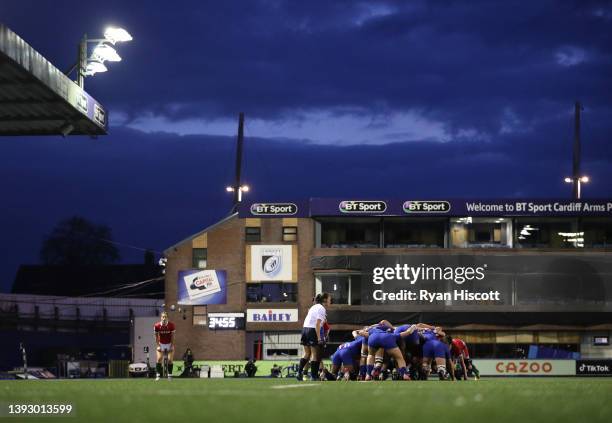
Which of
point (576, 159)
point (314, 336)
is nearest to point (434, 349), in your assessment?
point (314, 336)

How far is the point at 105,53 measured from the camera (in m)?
31.5

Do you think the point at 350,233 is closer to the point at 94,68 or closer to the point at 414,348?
the point at 94,68

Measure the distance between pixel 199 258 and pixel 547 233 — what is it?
75.5ft

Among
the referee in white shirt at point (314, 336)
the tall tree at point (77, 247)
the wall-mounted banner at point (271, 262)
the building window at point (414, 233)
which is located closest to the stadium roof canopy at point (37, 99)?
the referee in white shirt at point (314, 336)

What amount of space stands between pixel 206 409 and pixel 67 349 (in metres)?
95.4

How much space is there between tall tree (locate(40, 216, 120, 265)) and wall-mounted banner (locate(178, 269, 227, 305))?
62.6 metres

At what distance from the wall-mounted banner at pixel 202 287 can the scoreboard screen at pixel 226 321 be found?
0.93m

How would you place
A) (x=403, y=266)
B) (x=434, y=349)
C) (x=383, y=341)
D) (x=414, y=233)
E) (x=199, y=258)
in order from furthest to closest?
(x=199, y=258) < (x=414, y=233) < (x=403, y=266) < (x=434, y=349) < (x=383, y=341)

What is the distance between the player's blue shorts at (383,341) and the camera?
78.0 feet

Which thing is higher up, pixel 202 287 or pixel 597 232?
pixel 597 232

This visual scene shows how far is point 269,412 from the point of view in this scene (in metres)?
8.27

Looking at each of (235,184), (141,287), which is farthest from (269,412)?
(141,287)

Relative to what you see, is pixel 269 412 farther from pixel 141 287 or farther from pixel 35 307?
pixel 141 287

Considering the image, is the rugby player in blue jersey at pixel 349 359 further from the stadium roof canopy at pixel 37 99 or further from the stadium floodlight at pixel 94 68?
the stadium floodlight at pixel 94 68
